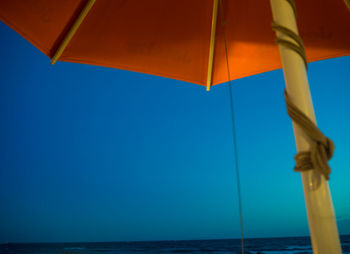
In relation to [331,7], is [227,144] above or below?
above

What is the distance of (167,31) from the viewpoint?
79.4 inches

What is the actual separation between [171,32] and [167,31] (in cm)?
3

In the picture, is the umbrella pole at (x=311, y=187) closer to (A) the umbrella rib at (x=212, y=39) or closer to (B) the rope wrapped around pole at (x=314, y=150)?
(B) the rope wrapped around pole at (x=314, y=150)

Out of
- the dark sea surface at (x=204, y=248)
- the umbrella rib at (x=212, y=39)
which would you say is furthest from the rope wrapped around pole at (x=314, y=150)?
the dark sea surface at (x=204, y=248)

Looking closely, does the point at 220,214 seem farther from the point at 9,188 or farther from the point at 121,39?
the point at 121,39

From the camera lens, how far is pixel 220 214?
47062mm

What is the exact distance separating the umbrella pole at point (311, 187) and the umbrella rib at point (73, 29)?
1.41m

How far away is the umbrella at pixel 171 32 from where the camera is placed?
5.69ft

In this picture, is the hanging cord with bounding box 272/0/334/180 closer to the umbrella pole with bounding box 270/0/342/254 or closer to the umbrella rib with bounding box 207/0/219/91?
the umbrella pole with bounding box 270/0/342/254

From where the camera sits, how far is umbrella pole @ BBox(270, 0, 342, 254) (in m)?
0.67

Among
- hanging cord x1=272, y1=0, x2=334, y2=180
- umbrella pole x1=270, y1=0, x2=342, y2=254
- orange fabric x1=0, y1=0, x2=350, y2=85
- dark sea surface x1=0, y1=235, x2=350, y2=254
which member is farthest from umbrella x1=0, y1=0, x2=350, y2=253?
dark sea surface x1=0, y1=235, x2=350, y2=254

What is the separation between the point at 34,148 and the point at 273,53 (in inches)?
2011

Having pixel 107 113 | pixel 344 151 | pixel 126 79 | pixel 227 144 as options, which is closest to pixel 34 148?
pixel 107 113

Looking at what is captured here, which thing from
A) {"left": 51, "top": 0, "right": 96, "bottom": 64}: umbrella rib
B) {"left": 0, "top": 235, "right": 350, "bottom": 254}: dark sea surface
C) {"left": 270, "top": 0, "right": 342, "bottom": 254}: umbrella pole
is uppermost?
{"left": 51, "top": 0, "right": 96, "bottom": 64}: umbrella rib
